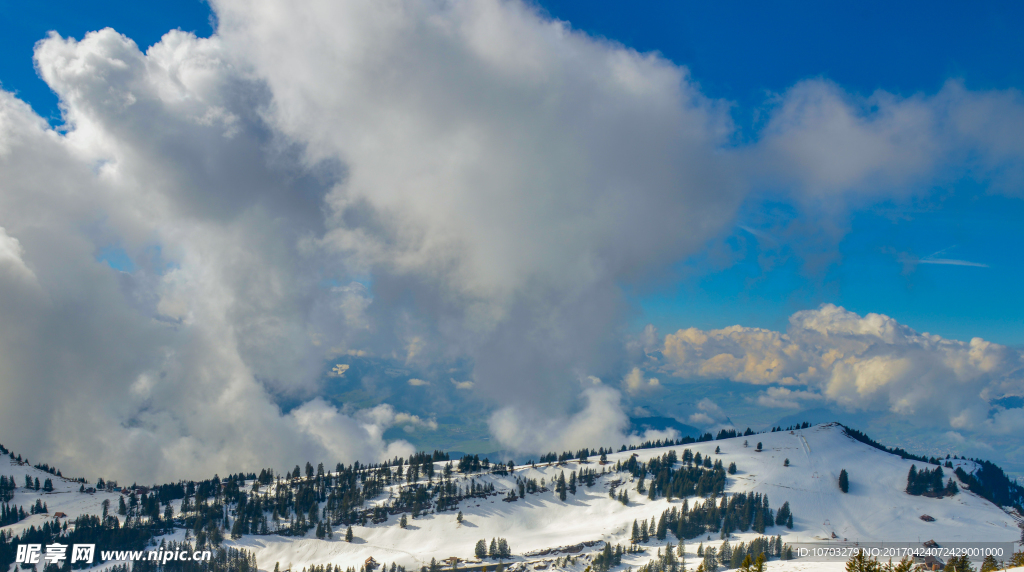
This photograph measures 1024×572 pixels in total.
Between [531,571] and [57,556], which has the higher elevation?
[57,556]

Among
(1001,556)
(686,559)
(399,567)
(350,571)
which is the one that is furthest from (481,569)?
(1001,556)

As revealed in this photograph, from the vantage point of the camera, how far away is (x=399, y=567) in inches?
7697

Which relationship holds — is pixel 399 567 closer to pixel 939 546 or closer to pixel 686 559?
pixel 686 559

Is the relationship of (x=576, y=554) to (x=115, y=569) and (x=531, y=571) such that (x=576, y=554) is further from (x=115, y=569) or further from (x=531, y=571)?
(x=115, y=569)

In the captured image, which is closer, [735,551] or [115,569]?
[735,551]

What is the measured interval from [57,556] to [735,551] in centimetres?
27166

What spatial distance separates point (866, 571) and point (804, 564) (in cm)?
11132

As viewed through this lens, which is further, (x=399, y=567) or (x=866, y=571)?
(x=399, y=567)

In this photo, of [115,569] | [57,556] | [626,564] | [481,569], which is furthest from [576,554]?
[57,556]

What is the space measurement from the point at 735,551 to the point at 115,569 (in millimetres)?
250066

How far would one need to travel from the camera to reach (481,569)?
190875 millimetres

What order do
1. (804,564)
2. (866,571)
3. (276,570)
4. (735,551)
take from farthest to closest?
(276,570) < (735,551) < (804,564) < (866,571)

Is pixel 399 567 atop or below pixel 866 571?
below

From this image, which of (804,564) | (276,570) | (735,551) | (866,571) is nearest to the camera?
(866,571)
